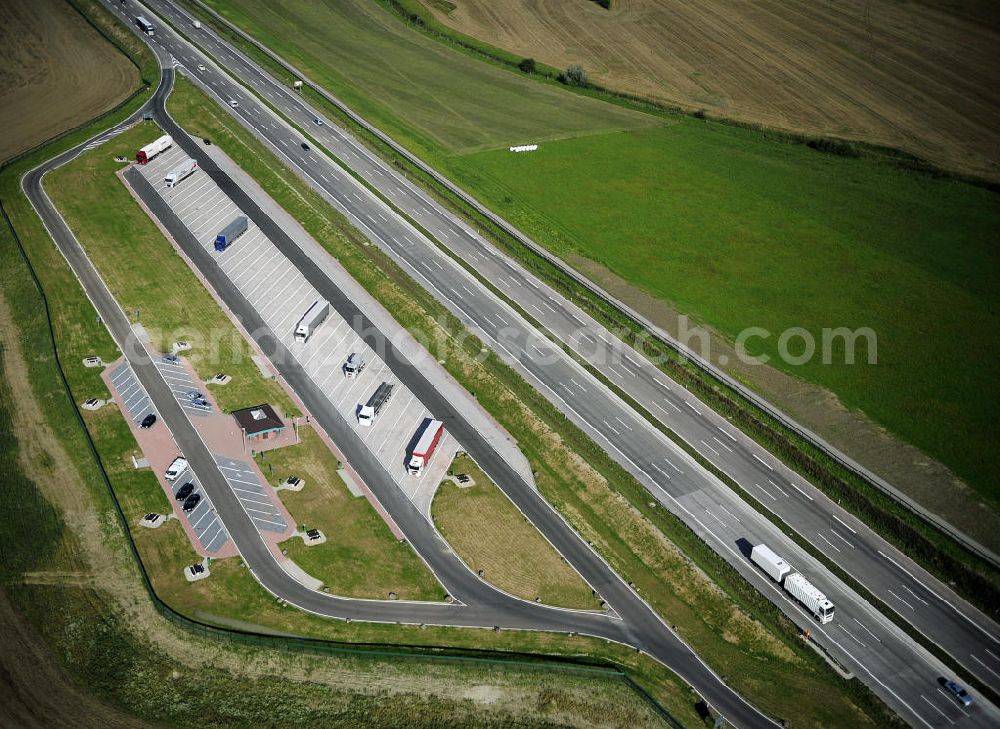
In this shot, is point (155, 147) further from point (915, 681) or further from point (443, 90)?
point (915, 681)

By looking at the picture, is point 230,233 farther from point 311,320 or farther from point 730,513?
point 730,513

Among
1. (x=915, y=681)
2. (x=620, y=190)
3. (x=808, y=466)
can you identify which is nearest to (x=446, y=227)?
(x=620, y=190)

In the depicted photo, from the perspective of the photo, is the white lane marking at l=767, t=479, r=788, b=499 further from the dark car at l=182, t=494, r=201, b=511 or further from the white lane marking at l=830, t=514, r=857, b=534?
the dark car at l=182, t=494, r=201, b=511

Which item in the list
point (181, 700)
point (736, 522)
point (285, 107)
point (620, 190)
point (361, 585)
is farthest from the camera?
point (285, 107)

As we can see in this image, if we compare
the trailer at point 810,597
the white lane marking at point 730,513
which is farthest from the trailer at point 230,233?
the trailer at point 810,597

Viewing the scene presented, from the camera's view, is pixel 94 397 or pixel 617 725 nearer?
pixel 617 725

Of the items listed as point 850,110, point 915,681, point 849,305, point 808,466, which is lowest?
point 915,681

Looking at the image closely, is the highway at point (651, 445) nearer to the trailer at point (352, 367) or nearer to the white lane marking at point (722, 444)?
the white lane marking at point (722, 444)

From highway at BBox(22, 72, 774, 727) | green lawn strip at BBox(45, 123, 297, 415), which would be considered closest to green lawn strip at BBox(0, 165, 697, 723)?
highway at BBox(22, 72, 774, 727)
